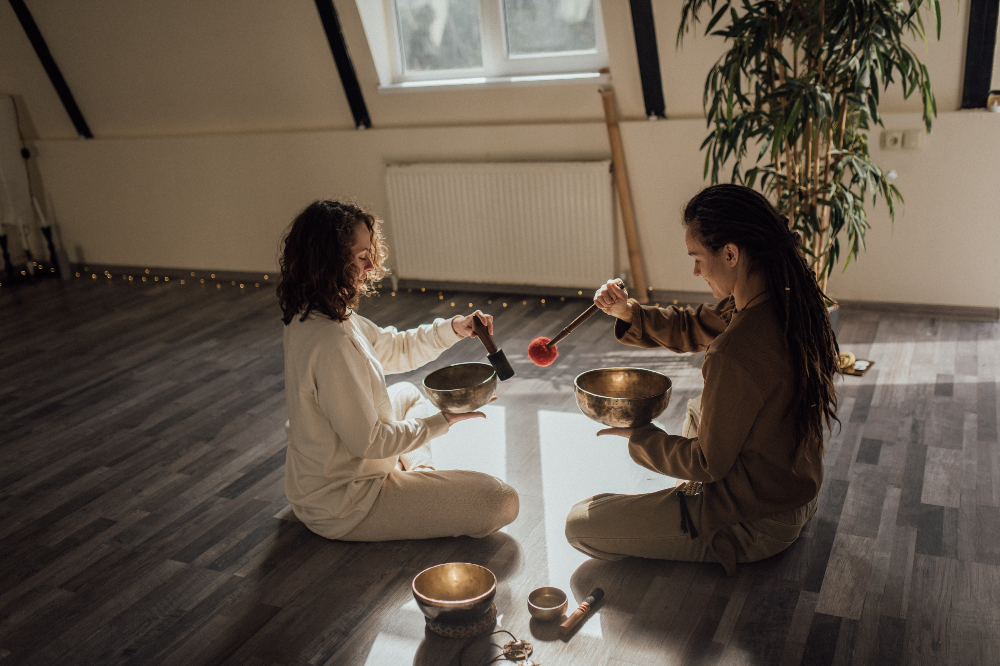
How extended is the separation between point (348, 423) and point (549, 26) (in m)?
2.98

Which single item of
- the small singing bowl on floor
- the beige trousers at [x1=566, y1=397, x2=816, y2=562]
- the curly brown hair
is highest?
the curly brown hair

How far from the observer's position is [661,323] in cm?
246

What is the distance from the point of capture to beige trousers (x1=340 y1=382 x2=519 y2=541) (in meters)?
2.41

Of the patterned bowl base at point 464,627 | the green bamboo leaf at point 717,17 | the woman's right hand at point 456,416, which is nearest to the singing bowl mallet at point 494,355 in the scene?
the woman's right hand at point 456,416

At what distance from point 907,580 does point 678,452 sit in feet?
2.21

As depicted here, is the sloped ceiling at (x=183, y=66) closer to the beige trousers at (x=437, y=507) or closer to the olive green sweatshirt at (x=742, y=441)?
the beige trousers at (x=437, y=507)

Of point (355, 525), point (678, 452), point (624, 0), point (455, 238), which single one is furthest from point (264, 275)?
point (678, 452)

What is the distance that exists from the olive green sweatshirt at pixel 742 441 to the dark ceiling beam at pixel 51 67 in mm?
5297

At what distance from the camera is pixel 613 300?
2.38 metres

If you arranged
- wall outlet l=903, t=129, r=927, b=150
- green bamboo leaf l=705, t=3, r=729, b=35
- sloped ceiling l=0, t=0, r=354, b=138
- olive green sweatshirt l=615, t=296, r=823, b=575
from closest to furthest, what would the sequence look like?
olive green sweatshirt l=615, t=296, r=823, b=575 < green bamboo leaf l=705, t=3, r=729, b=35 < wall outlet l=903, t=129, r=927, b=150 < sloped ceiling l=0, t=0, r=354, b=138

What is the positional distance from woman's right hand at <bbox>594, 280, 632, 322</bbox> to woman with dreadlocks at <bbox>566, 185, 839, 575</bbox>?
0.34 m

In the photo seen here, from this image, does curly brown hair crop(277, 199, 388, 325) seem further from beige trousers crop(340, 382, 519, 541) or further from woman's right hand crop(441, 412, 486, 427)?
beige trousers crop(340, 382, 519, 541)

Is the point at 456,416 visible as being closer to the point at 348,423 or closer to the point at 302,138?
the point at 348,423

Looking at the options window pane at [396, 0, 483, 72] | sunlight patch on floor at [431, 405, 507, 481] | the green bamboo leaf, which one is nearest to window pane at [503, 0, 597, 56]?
window pane at [396, 0, 483, 72]
